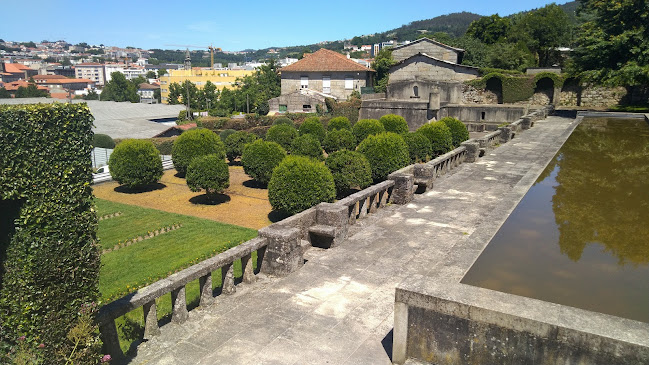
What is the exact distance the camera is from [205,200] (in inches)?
728

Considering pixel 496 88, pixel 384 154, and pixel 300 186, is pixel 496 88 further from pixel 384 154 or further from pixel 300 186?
pixel 300 186

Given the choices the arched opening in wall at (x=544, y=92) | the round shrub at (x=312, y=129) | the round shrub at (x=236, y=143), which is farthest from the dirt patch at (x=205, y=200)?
the arched opening in wall at (x=544, y=92)

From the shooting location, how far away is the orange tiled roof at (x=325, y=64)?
49.6 m

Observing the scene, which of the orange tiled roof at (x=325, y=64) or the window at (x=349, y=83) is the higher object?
the orange tiled roof at (x=325, y=64)

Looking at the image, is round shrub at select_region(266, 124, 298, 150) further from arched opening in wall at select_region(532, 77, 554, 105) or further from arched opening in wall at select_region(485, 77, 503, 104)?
arched opening in wall at select_region(532, 77, 554, 105)

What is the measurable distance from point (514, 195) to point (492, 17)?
59449 millimetres

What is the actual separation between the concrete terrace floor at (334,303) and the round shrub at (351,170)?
628 cm

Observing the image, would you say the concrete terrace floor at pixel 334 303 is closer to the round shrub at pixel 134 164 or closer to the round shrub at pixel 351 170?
the round shrub at pixel 351 170

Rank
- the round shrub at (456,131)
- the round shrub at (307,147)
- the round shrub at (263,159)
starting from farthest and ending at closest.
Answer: the round shrub at (456,131)
the round shrub at (307,147)
the round shrub at (263,159)

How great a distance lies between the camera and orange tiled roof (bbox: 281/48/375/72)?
49594mm

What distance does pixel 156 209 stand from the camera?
1711 centimetres

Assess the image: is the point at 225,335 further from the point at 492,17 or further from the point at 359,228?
the point at 492,17

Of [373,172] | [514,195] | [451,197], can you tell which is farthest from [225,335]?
[373,172]

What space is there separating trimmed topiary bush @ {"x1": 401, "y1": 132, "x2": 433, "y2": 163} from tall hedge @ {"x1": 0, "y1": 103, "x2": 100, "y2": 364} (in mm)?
16833
